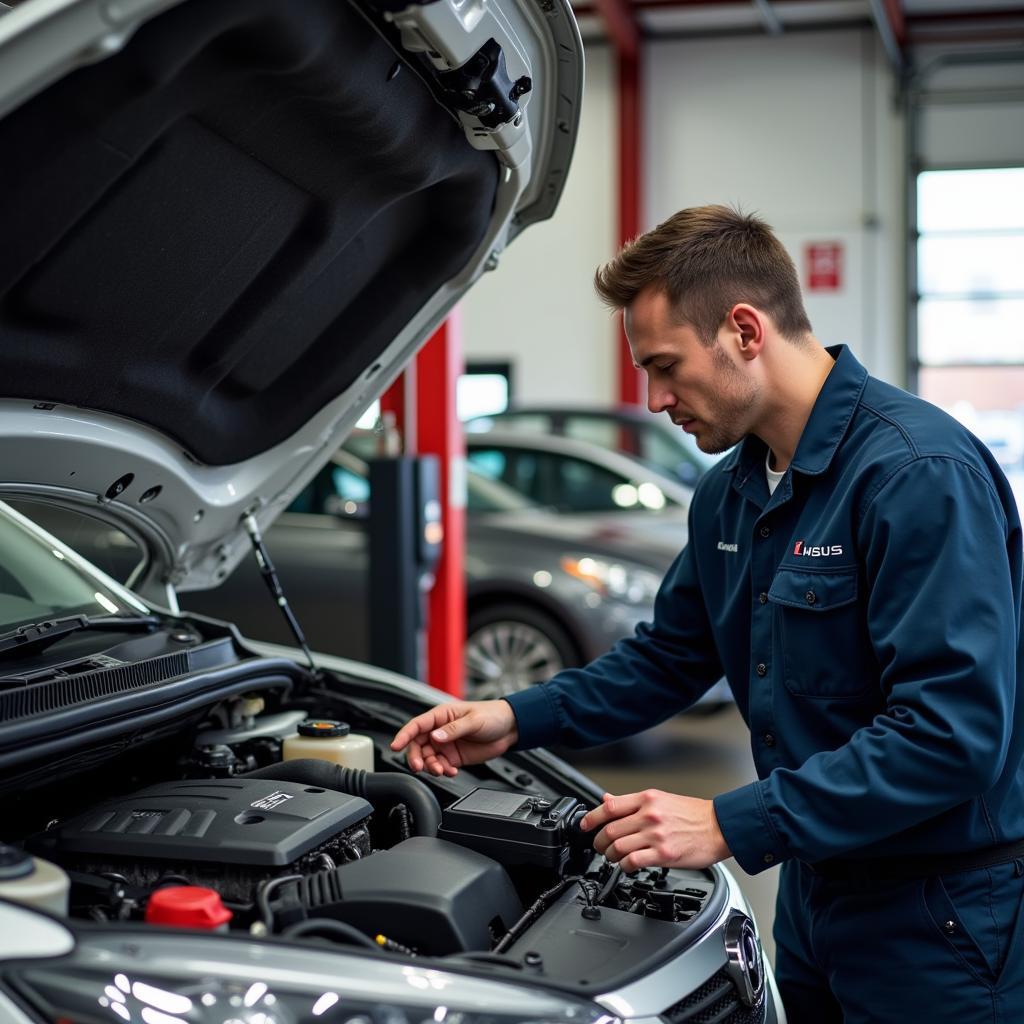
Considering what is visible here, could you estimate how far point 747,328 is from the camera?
5.76 ft

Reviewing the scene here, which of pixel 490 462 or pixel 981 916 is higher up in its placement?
pixel 490 462

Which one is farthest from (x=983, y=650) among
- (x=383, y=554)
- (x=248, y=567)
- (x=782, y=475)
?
(x=248, y=567)

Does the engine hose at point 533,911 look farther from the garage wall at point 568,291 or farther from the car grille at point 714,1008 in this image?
the garage wall at point 568,291

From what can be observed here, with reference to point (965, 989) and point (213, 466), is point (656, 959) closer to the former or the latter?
point (965, 989)

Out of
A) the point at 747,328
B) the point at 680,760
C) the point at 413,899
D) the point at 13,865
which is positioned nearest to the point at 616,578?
the point at 680,760

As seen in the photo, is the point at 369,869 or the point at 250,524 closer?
the point at 369,869

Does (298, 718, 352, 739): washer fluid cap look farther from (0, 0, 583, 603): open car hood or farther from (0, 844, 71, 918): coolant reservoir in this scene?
(0, 844, 71, 918): coolant reservoir

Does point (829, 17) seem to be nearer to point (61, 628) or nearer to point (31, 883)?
point (61, 628)

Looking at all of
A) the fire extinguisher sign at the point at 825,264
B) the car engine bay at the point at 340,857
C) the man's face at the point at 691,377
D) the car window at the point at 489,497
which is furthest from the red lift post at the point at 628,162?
the man's face at the point at 691,377

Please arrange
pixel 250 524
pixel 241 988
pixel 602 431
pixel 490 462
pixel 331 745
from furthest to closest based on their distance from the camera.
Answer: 1. pixel 602 431
2. pixel 490 462
3. pixel 250 524
4. pixel 331 745
5. pixel 241 988

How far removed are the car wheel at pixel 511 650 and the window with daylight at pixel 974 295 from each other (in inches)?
300

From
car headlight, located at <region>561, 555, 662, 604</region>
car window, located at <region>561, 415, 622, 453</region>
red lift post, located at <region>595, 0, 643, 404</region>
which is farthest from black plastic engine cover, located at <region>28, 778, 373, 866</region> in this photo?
red lift post, located at <region>595, 0, 643, 404</region>

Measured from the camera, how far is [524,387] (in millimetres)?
12484

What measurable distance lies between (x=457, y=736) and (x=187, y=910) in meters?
0.65
